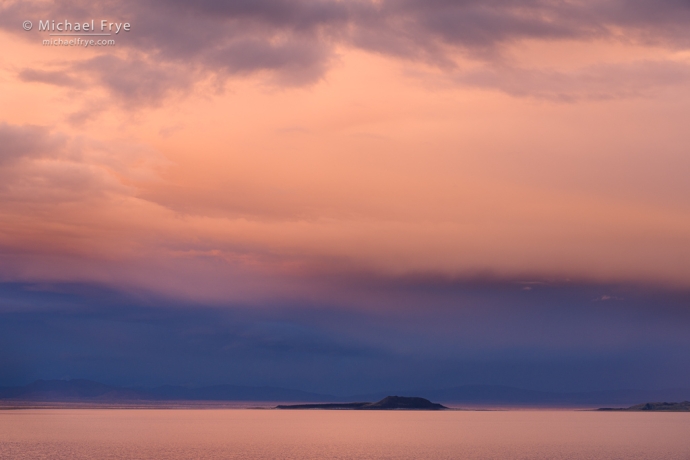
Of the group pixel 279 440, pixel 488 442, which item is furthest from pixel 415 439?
pixel 279 440

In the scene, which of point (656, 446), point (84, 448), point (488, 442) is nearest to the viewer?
point (84, 448)

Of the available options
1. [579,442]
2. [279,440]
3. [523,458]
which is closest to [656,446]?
[579,442]

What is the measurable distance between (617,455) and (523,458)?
657 inches

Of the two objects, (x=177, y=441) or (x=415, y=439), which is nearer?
(x=177, y=441)

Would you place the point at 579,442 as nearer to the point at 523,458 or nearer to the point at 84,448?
the point at 523,458

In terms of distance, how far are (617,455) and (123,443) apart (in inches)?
3255

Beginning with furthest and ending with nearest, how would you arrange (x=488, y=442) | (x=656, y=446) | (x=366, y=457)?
(x=488, y=442) < (x=656, y=446) < (x=366, y=457)

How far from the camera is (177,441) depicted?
14238 centimetres

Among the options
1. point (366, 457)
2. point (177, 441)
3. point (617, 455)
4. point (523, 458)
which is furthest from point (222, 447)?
point (617, 455)

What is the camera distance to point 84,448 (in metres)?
120

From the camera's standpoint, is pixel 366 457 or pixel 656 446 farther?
pixel 656 446

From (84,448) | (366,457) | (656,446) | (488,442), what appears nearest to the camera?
(366,457)

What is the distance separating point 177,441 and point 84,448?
24901 mm

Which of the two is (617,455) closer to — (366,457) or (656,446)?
(656,446)
